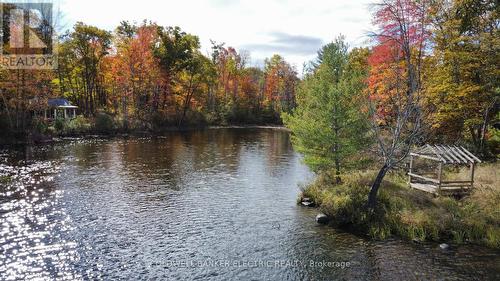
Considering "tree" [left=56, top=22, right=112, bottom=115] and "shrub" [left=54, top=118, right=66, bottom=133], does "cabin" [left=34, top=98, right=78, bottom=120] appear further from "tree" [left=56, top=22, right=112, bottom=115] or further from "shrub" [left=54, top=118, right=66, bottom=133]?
"shrub" [left=54, top=118, right=66, bottom=133]

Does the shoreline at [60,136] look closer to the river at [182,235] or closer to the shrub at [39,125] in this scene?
the shrub at [39,125]

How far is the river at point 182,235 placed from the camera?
12.8m

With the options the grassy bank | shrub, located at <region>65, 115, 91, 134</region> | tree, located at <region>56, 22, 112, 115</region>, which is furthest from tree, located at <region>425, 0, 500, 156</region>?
tree, located at <region>56, 22, 112, 115</region>

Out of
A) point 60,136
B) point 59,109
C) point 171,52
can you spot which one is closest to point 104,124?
point 60,136

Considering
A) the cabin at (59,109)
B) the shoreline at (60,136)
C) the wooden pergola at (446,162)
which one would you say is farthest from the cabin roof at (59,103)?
the wooden pergola at (446,162)

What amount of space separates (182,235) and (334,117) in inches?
423

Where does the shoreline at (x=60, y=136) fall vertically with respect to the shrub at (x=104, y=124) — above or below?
below

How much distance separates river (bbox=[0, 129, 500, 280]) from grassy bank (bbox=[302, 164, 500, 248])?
0.82 metres

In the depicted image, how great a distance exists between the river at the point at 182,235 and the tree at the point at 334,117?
3.70m

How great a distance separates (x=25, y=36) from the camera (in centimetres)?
3975

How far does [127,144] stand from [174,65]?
80.6 feet

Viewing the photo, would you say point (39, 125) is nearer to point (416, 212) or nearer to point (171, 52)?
point (171, 52)

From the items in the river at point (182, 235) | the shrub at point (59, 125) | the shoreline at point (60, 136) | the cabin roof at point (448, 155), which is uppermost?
the shrub at point (59, 125)

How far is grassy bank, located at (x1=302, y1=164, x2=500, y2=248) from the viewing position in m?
15.8
